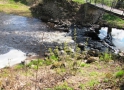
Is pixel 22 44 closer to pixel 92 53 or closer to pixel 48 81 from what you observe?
pixel 92 53

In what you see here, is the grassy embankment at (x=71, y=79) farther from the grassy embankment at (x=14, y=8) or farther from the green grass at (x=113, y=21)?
the grassy embankment at (x=14, y=8)

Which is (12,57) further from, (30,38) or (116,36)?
(116,36)

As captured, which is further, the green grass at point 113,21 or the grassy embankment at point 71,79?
the green grass at point 113,21

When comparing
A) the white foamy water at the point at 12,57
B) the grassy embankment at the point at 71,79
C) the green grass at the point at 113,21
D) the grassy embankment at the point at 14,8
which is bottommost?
the grassy embankment at the point at 14,8

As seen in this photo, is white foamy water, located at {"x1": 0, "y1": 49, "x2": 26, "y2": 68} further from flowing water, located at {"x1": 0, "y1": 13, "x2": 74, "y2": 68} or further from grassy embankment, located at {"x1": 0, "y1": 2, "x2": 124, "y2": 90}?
grassy embankment, located at {"x1": 0, "y1": 2, "x2": 124, "y2": 90}

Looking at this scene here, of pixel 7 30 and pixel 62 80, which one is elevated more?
pixel 62 80

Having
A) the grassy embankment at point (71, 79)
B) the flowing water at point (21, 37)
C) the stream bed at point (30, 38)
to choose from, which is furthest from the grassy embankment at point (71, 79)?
the flowing water at point (21, 37)

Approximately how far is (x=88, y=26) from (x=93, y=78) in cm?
1982

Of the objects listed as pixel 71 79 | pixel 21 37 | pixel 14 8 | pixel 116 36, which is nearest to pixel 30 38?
pixel 21 37

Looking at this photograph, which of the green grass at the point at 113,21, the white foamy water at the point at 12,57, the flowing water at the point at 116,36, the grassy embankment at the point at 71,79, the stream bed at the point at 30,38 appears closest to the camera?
the grassy embankment at the point at 71,79

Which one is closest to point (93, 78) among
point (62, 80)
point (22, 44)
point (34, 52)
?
point (62, 80)

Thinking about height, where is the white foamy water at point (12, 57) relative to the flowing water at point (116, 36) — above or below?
above

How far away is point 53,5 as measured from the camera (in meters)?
34.0

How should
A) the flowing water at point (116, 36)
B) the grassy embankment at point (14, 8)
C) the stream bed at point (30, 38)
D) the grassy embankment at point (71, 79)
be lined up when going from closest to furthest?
the grassy embankment at point (71, 79) → the stream bed at point (30, 38) → the flowing water at point (116, 36) → the grassy embankment at point (14, 8)
